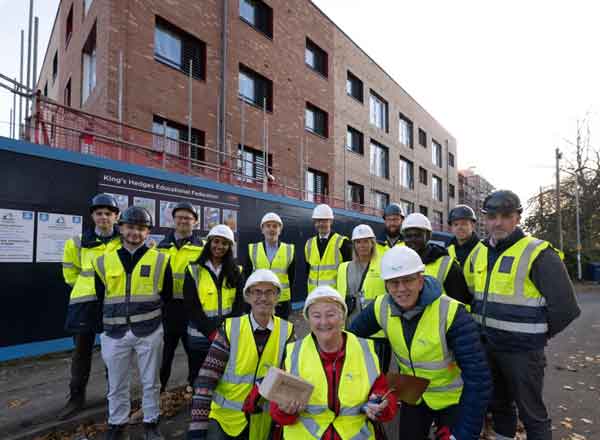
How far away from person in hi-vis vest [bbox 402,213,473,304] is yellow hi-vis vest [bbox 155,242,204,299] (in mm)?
2476

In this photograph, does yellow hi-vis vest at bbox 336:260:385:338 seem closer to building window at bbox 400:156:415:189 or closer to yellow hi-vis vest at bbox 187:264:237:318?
yellow hi-vis vest at bbox 187:264:237:318

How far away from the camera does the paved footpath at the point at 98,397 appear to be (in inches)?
146

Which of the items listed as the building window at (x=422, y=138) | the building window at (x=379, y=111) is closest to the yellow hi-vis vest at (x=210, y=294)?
the building window at (x=379, y=111)

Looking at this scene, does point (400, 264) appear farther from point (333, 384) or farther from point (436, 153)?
point (436, 153)

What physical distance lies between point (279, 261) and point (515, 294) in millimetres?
3132

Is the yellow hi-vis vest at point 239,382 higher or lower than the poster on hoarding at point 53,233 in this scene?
lower

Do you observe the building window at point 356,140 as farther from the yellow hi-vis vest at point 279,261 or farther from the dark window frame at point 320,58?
the yellow hi-vis vest at point 279,261

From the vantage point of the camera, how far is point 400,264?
7.22 feet

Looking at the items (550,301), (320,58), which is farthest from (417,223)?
(320,58)

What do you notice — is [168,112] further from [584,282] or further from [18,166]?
[584,282]

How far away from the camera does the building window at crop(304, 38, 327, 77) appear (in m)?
18.5

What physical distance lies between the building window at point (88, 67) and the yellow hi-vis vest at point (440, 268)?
41.1 ft

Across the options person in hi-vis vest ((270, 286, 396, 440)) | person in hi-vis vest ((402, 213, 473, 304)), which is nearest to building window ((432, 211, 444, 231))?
person in hi-vis vest ((402, 213, 473, 304))

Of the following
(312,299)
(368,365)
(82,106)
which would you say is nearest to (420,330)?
(368,365)
